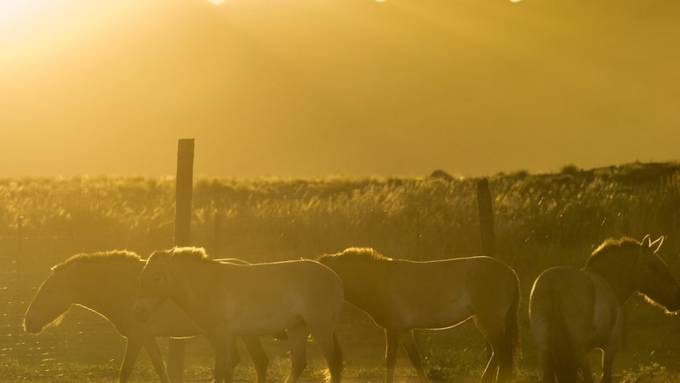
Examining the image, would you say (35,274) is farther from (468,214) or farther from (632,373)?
(632,373)

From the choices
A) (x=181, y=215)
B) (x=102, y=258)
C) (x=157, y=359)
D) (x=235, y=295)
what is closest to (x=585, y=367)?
(x=235, y=295)

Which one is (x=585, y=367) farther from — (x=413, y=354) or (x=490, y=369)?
(x=413, y=354)

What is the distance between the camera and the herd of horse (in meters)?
11.7

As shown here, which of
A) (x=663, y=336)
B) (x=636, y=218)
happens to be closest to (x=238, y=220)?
(x=636, y=218)

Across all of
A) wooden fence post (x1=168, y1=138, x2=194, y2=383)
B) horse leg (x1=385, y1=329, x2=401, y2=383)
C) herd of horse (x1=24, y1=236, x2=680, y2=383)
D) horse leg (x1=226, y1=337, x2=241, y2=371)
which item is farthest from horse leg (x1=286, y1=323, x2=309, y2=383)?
wooden fence post (x1=168, y1=138, x2=194, y2=383)

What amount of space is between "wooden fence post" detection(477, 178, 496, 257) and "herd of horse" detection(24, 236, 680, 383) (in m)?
3.06

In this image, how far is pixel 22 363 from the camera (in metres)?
18.1

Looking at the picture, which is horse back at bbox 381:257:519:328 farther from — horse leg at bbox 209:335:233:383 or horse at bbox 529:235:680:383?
horse leg at bbox 209:335:233:383

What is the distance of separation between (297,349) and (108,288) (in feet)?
8.08

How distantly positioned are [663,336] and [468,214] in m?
7.72

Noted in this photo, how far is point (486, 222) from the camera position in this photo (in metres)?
18.0

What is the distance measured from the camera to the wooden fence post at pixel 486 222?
1780 cm

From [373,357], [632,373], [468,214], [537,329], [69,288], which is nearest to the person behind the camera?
[537,329]

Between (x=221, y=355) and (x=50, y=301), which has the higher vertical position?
(x=50, y=301)
